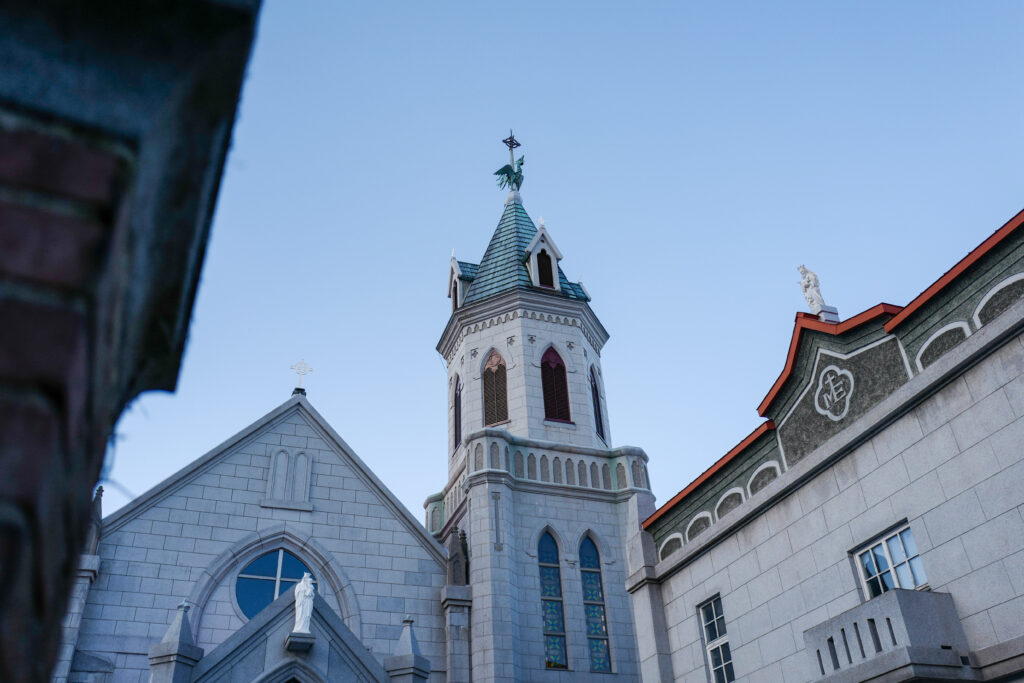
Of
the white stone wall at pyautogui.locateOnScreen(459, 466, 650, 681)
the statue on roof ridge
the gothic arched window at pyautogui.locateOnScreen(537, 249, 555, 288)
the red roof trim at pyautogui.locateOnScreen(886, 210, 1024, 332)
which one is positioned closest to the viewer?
the red roof trim at pyautogui.locateOnScreen(886, 210, 1024, 332)

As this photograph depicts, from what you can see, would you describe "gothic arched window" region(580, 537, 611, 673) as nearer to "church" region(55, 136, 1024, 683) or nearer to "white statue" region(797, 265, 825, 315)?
"church" region(55, 136, 1024, 683)

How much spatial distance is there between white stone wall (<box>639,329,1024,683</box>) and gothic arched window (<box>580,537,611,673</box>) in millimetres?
7168

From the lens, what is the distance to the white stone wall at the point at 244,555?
17891mm

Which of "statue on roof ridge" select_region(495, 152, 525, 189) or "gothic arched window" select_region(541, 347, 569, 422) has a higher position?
"statue on roof ridge" select_region(495, 152, 525, 189)

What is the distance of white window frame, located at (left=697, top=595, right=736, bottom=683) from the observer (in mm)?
12680

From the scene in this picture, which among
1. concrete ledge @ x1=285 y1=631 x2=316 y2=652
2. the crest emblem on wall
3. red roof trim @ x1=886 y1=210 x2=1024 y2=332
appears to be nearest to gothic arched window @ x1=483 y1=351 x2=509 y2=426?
concrete ledge @ x1=285 y1=631 x2=316 y2=652

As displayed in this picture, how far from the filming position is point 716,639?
516 inches

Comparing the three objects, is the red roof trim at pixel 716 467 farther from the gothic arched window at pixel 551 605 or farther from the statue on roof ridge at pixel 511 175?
the statue on roof ridge at pixel 511 175

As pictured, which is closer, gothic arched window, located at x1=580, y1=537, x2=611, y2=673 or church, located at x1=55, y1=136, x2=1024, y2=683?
church, located at x1=55, y1=136, x2=1024, y2=683

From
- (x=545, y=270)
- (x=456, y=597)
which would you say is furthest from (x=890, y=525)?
(x=545, y=270)

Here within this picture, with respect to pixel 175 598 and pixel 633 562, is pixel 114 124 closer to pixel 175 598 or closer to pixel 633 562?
pixel 633 562

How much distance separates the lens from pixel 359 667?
48.0 feet

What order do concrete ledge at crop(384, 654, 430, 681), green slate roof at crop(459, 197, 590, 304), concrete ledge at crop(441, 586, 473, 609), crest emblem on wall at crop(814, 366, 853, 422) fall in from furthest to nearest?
green slate roof at crop(459, 197, 590, 304)
concrete ledge at crop(441, 586, 473, 609)
concrete ledge at crop(384, 654, 430, 681)
crest emblem on wall at crop(814, 366, 853, 422)

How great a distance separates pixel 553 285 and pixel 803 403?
16849 millimetres
